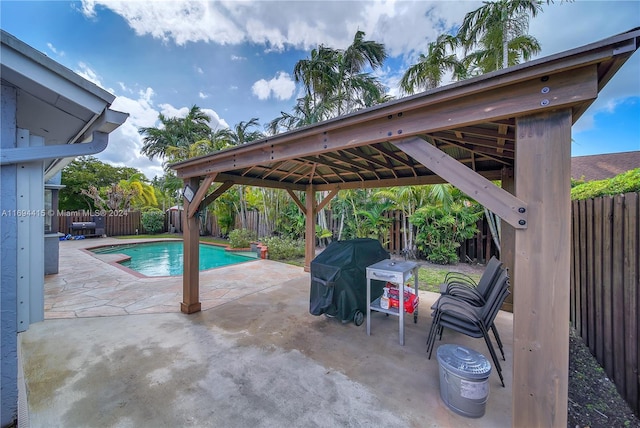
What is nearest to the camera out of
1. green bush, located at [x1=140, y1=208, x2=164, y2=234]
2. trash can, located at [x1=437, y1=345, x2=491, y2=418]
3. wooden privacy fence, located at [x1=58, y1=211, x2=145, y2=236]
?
trash can, located at [x1=437, y1=345, x2=491, y2=418]

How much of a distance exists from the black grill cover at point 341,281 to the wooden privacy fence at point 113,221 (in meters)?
15.9

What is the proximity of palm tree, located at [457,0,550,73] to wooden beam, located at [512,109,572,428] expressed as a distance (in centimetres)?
751

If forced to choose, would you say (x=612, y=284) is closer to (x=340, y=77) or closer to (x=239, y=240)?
(x=239, y=240)

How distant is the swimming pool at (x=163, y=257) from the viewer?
27.2 feet

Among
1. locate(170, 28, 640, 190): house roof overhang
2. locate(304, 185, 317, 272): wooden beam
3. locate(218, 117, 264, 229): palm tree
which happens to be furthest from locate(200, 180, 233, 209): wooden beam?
locate(218, 117, 264, 229): palm tree

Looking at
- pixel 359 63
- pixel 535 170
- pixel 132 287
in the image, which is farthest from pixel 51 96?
pixel 359 63

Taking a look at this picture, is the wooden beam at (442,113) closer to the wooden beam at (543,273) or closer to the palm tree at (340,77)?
the wooden beam at (543,273)

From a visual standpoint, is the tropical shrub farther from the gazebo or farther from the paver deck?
the gazebo

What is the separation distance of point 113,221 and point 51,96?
16184mm

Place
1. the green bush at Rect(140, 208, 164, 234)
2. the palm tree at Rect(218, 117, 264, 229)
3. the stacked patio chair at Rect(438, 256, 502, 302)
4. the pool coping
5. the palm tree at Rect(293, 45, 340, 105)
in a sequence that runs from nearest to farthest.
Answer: the stacked patio chair at Rect(438, 256, 502, 302)
the pool coping
the palm tree at Rect(293, 45, 340, 105)
the palm tree at Rect(218, 117, 264, 229)
the green bush at Rect(140, 208, 164, 234)

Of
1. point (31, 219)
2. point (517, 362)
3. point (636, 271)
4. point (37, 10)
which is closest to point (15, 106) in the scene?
Answer: point (31, 219)

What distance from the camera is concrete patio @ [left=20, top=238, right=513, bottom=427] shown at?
2051 millimetres

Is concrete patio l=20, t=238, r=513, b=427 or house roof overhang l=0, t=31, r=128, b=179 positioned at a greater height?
house roof overhang l=0, t=31, r=128, b=179

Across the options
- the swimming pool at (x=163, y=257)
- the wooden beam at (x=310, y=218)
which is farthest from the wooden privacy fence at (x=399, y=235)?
the wooden beam at (x=310, y=218)
